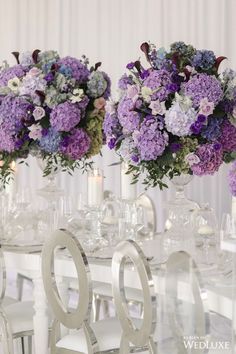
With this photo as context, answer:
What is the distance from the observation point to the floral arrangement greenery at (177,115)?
2.81 m

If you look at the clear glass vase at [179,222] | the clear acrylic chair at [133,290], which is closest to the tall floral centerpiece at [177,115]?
the clear glass vase at [179,222]

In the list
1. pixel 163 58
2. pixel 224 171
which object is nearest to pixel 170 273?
pixel 163 58

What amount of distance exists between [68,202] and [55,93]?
0.52 meters

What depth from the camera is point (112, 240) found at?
3383 mm

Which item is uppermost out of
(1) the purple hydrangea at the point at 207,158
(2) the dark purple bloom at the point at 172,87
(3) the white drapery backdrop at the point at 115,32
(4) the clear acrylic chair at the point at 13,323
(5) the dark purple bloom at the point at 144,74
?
(3) the white drapery backdrop at the point at 115,32

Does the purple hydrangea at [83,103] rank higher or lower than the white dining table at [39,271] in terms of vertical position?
higher

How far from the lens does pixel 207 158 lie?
9.46 feet

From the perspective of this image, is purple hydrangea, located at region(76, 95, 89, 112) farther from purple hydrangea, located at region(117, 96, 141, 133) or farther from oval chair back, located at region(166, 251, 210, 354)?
oval chair back, located at region(166, 251, 210, 354)

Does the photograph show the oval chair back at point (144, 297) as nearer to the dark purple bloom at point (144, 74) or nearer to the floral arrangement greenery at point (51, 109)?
the dark purple bloom at point (144, 74)

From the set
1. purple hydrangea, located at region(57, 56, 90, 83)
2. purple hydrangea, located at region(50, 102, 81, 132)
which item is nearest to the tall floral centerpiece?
purple hydrangea, located at region(50, 102, 81, 132)

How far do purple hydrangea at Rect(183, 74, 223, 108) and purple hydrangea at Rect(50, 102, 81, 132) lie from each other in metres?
0.69

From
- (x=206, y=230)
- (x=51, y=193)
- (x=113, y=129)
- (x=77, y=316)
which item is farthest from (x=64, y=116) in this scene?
(x=77, y=316)

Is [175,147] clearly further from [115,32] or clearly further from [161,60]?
[115,32]

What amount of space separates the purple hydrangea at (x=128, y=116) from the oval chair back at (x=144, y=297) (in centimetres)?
57
